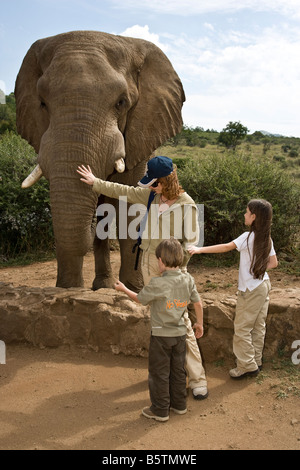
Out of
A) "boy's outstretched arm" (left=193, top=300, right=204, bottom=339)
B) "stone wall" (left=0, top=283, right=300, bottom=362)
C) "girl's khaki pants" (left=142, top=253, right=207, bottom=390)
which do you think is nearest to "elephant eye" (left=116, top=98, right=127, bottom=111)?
"stone wall" (left=0, top=283, right=300, bottom=362)

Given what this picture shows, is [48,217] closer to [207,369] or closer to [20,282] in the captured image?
[20,282]

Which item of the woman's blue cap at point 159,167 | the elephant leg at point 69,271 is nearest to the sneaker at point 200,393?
the woman's blue cap at point 159,167

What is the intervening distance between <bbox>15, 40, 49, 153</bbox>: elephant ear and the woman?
2.61 meters

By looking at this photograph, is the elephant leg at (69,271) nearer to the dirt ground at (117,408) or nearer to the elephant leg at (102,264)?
the dirt ground at (117,408)

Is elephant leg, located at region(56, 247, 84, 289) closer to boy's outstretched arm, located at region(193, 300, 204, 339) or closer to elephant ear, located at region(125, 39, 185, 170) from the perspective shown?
elephant ear, located at region(125, 39, 185, 170)

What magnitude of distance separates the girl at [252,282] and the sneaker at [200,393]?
42 centimetres

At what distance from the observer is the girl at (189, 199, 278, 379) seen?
4301 mm

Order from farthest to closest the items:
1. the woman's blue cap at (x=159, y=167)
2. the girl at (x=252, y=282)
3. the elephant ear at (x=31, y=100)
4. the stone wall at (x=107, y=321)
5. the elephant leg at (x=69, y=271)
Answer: the elephant ear at (x=31, y=100)
the elephant leg at (x=69, y=271)
the stone wall at (x=107, y=321)
the girl at (x=252, y=282)
the woman's blue cap at (x=159, y=167)

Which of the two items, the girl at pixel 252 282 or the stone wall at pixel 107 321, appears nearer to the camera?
the girl at pixel 252 282

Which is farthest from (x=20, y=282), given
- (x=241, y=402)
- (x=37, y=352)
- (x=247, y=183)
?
(x=241, y=402)

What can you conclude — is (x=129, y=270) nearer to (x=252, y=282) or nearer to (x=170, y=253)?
(x=252, y=282)

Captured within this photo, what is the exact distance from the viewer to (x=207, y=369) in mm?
4812

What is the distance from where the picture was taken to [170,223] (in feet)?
13.6

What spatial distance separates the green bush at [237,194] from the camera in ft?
31.6
